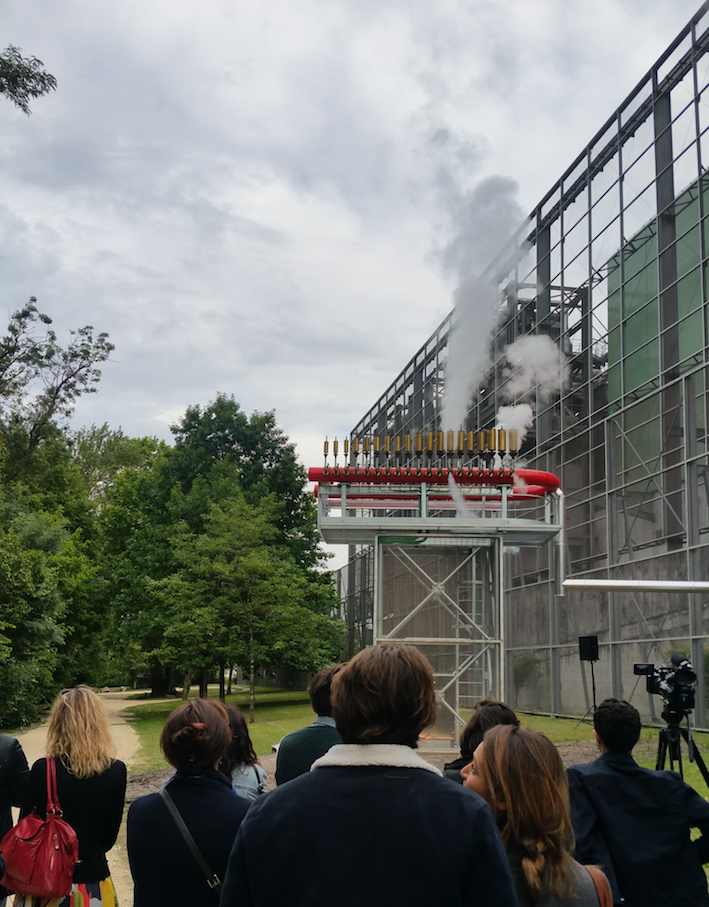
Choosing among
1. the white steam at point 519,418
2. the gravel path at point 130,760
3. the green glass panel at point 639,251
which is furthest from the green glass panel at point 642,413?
the gravel path at point 130,760

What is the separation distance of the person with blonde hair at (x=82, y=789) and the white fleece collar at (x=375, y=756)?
2473 millimetres

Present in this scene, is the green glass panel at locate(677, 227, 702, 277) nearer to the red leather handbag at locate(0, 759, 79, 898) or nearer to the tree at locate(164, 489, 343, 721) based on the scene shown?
the tree at locate(164, 489, 343, 721)

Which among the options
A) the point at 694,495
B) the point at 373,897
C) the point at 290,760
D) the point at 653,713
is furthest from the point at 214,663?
the point at 373,897

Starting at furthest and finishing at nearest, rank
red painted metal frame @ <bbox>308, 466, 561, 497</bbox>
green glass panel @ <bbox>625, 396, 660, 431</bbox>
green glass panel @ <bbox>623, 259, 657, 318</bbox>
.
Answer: green glass panel @ <bbox>623, 259, 657, 318</bbox>
green glass panel @ <bbox>625, 396, 660, 431</bbox>
red painted metal frame @ <bbox>308, 466, 561, 497</bbox>

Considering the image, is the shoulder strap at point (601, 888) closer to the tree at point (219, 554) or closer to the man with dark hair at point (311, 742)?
the man with dark hair at point (311, 742)

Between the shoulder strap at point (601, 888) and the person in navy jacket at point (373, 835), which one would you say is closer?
the person in navy jacket at point (373, 835)

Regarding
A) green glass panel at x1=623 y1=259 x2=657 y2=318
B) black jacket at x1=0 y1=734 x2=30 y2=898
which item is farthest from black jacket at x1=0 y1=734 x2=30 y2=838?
green glass panel at x1=623 y1=259 x2=657 y2=318

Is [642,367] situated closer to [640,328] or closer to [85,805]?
[640,328]

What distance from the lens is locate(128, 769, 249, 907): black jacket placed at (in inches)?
122

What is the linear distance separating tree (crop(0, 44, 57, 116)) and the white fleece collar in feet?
59.9

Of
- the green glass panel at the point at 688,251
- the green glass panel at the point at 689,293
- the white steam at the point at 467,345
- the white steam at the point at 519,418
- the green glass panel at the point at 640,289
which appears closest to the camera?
the green glass panel at the point at 689,293

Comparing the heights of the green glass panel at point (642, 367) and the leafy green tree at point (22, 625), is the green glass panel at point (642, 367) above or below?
above

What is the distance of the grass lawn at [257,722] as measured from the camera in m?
18.9

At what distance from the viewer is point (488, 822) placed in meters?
1.90
